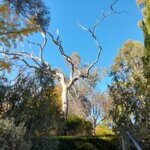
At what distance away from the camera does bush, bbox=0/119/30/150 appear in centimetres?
597

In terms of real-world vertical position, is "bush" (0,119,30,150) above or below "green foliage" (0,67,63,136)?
below

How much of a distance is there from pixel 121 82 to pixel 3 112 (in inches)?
126

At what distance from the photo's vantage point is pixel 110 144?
12.8 m

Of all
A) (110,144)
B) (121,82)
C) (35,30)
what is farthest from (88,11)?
(121,82)

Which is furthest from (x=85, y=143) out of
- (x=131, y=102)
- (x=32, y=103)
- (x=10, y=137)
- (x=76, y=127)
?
(x=10, y=137)

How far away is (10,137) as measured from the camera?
6055 mm

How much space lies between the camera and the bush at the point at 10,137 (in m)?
5.97

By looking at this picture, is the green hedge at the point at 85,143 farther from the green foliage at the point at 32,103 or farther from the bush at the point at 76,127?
the bush at the point at 76,127

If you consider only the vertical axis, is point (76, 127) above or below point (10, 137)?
above

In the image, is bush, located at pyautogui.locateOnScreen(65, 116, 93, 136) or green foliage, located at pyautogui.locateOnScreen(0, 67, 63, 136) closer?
green foliage, located at pyautogui.locateOnScreen(0, 67, 63, 136)

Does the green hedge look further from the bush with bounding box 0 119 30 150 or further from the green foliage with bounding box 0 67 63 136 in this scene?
the bush with bounding box 0 119 30 150

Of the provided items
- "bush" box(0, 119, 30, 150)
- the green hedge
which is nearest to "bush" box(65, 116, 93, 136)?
the green hedge

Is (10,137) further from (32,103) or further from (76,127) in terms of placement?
(76,127)

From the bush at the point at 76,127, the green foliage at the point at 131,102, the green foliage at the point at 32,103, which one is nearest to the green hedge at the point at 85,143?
the green foliage at the point at 32,103
